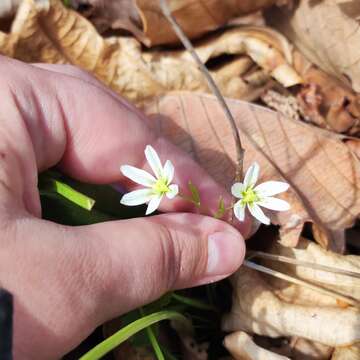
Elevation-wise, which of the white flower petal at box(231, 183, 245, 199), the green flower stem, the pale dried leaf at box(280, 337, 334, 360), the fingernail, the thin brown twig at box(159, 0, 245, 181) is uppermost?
the thin brown twig at box(159, 0, 245, 181)

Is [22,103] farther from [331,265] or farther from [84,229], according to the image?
[331,265]

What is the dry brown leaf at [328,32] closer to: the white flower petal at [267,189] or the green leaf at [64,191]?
the white flower petal at [267,189]

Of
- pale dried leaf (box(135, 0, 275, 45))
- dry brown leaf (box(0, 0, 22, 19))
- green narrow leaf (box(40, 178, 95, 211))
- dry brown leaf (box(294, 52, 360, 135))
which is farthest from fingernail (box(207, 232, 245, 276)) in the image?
dry brown leaf (box(0, 0, 22, 19))

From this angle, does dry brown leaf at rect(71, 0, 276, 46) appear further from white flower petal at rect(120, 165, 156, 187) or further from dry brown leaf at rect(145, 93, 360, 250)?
white flower petal at rect(120, 165, 156, 187)

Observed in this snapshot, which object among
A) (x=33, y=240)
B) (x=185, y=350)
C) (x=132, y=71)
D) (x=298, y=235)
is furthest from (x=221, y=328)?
(x=132, y=71)

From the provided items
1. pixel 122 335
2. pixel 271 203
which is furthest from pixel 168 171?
pixel 122 335

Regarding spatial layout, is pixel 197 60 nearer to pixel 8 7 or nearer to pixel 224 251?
pixel 224 251
